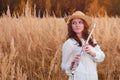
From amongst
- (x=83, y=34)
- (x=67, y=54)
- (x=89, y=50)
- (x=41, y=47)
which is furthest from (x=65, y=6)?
(x=89, y=50)

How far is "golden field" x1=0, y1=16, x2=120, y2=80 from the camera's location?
4340 mm

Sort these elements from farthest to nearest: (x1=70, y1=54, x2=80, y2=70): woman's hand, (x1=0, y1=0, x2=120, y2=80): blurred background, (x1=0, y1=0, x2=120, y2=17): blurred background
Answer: (x1=0, y1=0, x2=120, y2=17): blurred background < (x1=0, y1=0, x2=120, y2=80): blurred background < (x1=70, y1=54, x2=80, y2=70): woman's hand

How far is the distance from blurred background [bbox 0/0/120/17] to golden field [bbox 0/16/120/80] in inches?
423

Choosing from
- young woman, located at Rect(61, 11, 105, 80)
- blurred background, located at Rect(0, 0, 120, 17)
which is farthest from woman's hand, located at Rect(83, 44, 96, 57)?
blurred background, located at Rect(0, 0, 120, 17)

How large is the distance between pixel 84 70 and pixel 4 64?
67 centimetres

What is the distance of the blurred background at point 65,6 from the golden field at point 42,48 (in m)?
10.8

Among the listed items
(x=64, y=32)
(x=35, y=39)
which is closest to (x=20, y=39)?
(x=35, y=39)

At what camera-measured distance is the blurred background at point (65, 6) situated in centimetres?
1747

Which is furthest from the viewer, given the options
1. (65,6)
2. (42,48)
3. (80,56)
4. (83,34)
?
(65,6)

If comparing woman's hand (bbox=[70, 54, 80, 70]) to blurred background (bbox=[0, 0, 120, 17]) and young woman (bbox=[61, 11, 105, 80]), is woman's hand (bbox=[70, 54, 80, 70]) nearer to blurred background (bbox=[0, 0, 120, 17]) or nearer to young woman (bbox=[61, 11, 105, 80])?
young woman (bbox=[61, 11, 105, 80])

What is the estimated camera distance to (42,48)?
15.2 ft

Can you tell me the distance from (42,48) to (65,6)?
50.2 ft

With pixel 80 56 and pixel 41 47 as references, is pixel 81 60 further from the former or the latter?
pixel 41 47

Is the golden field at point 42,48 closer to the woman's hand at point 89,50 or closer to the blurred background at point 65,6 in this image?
the woman's hand at point 89,50
